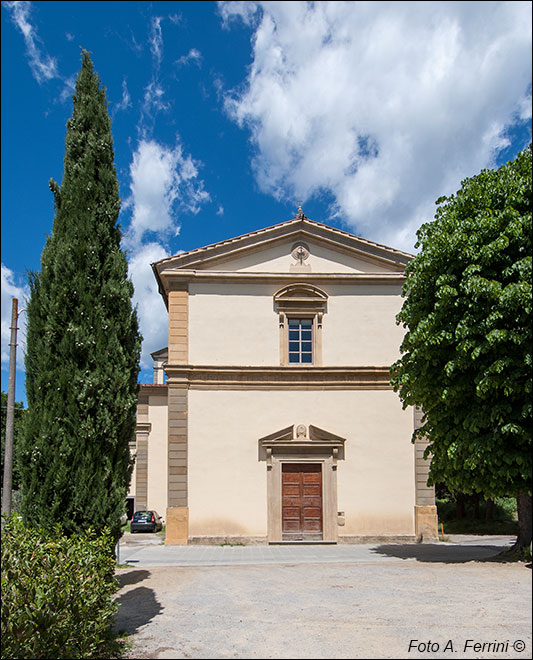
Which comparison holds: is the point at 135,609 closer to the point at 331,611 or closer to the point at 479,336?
the point at 331,611

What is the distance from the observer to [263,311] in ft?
68.5

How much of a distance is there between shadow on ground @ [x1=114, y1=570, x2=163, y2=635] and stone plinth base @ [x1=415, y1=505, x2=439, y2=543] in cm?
1051

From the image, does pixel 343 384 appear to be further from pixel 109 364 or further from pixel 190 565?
pixel 109 364

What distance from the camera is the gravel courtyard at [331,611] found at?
716 centimetres

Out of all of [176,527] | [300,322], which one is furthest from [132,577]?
[300,322]

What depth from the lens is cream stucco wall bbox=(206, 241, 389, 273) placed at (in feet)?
69.8

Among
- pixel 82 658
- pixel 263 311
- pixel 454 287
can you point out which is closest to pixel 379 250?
pixel 263 311

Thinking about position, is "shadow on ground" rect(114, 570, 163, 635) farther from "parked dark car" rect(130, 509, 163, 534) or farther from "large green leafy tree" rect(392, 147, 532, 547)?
"parked dark car" rect(130, 509, 163, 534)

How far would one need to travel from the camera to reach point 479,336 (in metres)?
13.0

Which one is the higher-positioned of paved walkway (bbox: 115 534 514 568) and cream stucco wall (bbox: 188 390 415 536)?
cream stucco wall (bbox: 188 390 415 536)

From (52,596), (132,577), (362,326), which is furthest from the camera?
(362,326)

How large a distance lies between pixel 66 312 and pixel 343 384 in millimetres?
13379

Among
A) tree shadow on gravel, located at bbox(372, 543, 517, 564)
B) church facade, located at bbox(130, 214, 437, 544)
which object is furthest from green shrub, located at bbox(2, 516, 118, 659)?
church facade, located at bbox(130, 214, 437, 544)

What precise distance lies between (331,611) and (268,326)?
1242cm
